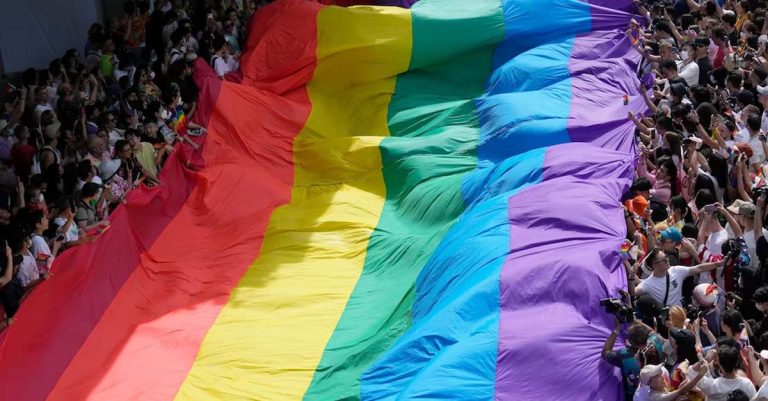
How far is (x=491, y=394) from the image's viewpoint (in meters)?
7.35

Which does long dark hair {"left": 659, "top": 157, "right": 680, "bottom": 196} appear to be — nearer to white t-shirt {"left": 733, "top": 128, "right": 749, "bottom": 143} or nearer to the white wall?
white t-shirt {"left": 733, "top": 128, "right": 749, "bottom": 143}

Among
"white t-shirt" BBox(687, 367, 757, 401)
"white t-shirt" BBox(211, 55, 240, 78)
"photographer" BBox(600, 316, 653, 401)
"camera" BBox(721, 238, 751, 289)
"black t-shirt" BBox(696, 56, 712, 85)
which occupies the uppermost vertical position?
"white t-shirt" BBox(687, 367, 757, 401)

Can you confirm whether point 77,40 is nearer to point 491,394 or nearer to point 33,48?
point 33,48

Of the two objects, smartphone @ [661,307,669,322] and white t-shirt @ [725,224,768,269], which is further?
white t-shirt @ [725,224,768,269]

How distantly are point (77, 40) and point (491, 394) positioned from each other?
797 centimetres

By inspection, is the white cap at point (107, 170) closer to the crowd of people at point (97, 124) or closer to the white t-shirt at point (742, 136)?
the crowd of people at point (97, 124)

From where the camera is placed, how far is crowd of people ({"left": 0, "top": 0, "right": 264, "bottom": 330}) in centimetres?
880

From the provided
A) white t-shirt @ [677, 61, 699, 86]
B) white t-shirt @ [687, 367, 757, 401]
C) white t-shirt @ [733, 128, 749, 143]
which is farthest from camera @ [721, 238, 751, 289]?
white t-shirt @ [677, 61, 699, 86]

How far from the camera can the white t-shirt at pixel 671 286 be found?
7406 mm

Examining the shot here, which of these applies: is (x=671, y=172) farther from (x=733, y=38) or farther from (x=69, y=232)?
(x=69, y=232)

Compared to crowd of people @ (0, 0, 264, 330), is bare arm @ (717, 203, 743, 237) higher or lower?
higher

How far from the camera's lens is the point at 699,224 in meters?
8.02

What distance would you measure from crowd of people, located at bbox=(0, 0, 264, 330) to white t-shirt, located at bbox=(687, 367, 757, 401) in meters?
4.86

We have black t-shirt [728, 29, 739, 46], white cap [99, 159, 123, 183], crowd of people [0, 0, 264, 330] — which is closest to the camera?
crowd of people [0, 0, 264, 330]
